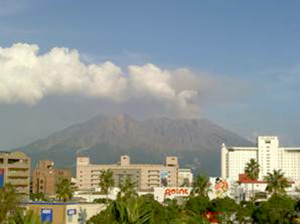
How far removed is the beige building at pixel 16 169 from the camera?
138m

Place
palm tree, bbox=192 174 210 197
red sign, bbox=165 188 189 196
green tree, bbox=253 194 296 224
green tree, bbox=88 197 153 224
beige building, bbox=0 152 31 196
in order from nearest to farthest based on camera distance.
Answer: green tree, bbox=88 197 153 224 → green tree, bbox=253 194 296 224 → beige building, bbox=0 152 31 196 → palm tree, bbox=192 174 210 197 → red sign, bbox=165 188 189 196

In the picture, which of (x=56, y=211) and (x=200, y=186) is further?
(x=200, y=186)

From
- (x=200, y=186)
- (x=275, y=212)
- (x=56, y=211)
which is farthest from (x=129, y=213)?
(x=200, y=186)

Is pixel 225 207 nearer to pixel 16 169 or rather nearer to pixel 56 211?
pixel 56 211

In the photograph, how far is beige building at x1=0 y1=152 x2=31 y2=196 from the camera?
451ft

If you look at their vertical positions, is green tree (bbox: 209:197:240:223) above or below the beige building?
below

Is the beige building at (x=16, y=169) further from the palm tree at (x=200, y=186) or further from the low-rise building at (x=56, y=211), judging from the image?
the low-rise building at (x=56, y=211)

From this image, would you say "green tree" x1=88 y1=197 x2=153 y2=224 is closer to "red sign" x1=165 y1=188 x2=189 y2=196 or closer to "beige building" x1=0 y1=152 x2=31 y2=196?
"beige building" x1=0 y1=152 x2=31 y2=196

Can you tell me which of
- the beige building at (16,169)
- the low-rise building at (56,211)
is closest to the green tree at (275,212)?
the low-rise building at (56,211)

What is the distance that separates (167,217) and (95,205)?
2416 centimetres

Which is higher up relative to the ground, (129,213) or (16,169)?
(16,169)

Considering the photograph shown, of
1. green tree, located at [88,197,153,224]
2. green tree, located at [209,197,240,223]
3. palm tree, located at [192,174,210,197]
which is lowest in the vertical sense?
green tree, located at [209,197,240,223]

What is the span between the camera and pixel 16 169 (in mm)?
141625

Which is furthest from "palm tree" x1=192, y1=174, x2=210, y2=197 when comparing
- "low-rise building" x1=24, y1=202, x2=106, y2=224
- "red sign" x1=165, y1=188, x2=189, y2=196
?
"low-rise building" x1=24, y1=202, x2=106, y2=224
